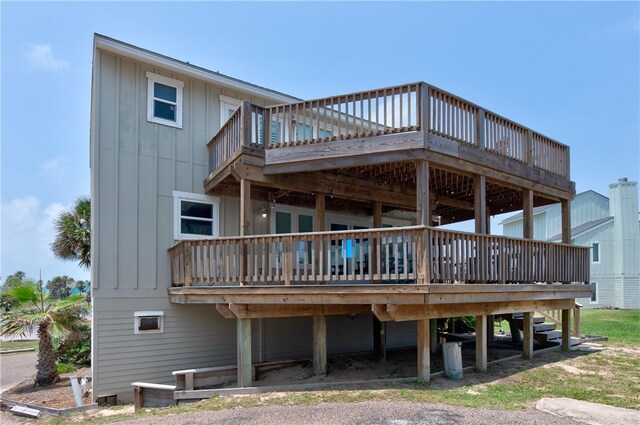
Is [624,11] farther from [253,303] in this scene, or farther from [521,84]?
[253,303]

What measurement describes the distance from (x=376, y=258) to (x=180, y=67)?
7062 mm

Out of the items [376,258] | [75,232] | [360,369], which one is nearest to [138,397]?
[360,369]

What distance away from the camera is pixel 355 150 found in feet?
28.3

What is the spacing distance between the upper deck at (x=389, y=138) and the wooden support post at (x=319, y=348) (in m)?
3.53

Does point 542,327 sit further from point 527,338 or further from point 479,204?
point 479,204

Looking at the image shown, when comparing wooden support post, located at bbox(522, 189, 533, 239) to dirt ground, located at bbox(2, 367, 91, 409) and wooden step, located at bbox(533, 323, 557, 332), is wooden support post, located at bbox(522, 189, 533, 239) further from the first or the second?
dirt ground, located at bbox(2, 367, 91, 409)

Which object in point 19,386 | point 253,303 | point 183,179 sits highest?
point 183,179

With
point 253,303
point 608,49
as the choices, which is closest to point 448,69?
point 608,49

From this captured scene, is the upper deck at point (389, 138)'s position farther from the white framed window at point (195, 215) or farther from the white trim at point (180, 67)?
the white trim at point (180, 67)

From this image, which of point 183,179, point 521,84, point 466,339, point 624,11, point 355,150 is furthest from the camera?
point 521,84

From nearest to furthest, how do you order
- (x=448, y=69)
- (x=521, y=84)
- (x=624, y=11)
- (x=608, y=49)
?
(x=624, y=11) < (x=608, y=49) < (x=448, y=69) < (x=521, y=84)

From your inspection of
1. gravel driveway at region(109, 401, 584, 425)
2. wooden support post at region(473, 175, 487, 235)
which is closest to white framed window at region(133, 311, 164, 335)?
gravel driveway at region(109, 401, 584, 425)

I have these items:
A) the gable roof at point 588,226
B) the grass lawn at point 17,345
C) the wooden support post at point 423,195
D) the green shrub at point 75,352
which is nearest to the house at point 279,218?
the wooden support post at point 423,195

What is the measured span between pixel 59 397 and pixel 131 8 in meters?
10.1
